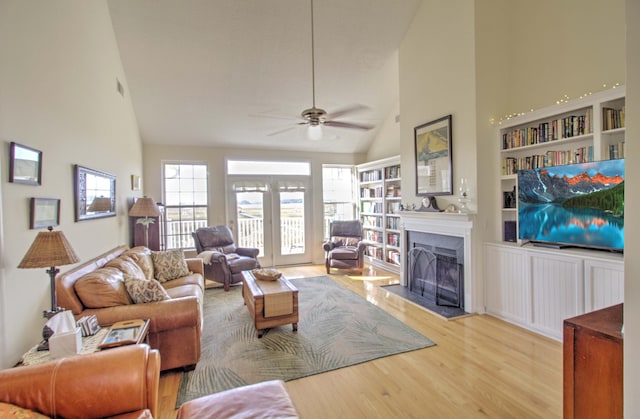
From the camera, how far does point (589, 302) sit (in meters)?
2.68

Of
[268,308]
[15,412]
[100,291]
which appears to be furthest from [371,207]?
[15,412]

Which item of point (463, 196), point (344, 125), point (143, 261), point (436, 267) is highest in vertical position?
point (344, 125)

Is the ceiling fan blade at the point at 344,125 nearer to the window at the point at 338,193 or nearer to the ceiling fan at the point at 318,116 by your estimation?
the ceiling fan at the point at 318,116

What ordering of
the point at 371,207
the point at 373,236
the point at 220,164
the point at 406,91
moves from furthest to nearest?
the point at 371,207 < the point at 373,236 < the point at 220,164 < the point at 406,91

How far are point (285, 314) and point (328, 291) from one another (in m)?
1.55

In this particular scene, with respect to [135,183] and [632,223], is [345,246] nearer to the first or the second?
[135,183]

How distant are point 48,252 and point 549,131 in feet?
14.3

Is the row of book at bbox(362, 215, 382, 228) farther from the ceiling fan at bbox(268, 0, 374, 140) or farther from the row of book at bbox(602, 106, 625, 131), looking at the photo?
the row of book at bbox(602, 106, 625, 131)

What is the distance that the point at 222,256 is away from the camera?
15.9ft

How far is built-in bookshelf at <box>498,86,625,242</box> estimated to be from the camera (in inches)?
105

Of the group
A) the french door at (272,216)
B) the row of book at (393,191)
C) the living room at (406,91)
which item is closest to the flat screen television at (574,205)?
the living room at (406,91)

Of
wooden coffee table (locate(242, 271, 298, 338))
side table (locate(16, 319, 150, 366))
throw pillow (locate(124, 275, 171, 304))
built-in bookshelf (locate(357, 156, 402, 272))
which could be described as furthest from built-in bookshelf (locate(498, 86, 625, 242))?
side table (locate(16, 319, 150, 366))

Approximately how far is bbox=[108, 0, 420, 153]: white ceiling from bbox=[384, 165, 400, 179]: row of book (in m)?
1.12

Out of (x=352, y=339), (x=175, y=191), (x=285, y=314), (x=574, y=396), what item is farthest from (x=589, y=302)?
(x=175, y=191)
